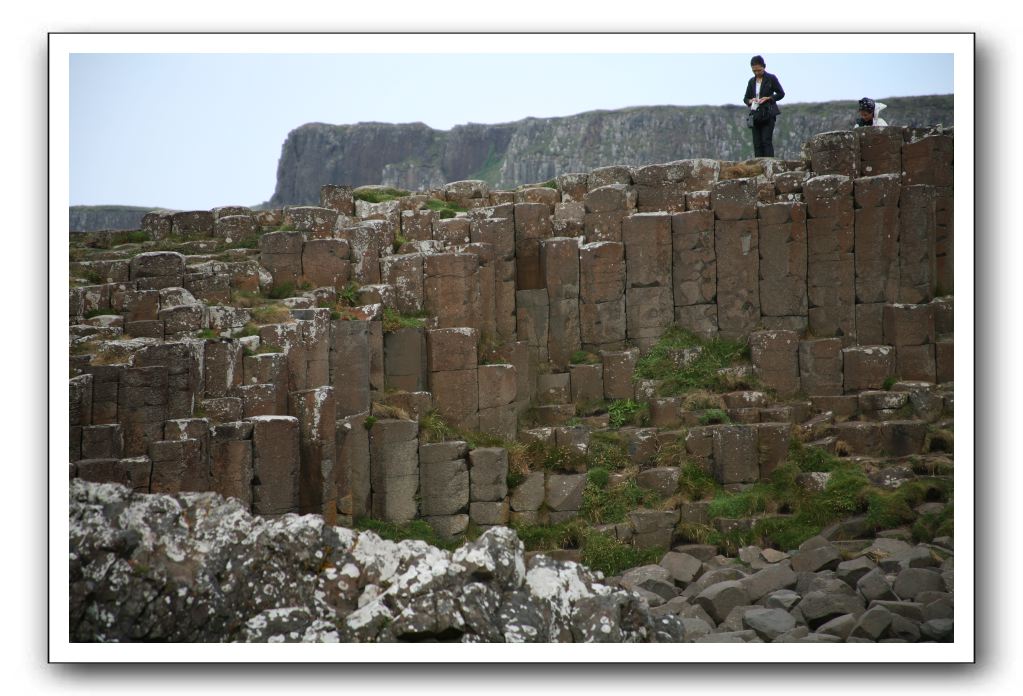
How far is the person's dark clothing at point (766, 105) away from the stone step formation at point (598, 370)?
19.1 inches

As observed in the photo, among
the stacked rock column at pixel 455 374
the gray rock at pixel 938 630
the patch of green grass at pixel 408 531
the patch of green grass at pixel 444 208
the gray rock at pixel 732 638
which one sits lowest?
the gray rock at pixel 732 638

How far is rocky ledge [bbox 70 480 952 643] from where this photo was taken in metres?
15.2

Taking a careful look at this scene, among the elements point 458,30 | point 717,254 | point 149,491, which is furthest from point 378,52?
point 717,254

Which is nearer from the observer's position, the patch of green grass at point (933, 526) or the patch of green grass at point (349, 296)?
the patch of green grass at point (933, 526)

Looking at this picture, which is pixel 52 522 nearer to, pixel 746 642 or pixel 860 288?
pixel 746 642

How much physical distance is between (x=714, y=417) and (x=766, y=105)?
545 cm

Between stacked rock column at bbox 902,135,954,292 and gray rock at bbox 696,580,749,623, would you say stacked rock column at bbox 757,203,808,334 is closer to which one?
stacked rock column at bbox 902,135,954,292

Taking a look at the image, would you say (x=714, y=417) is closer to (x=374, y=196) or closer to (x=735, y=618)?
(x=735, y=618)

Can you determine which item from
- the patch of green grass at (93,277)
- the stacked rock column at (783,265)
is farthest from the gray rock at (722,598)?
the patch of green grass at (93,277)

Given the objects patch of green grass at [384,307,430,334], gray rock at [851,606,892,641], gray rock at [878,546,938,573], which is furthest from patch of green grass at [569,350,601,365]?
gray rock at [851,606,892,641]

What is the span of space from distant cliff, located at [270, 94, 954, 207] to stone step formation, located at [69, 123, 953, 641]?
17.0ft

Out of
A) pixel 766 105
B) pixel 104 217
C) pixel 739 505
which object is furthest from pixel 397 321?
pixel 766 105

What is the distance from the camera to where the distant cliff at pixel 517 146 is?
116 feet

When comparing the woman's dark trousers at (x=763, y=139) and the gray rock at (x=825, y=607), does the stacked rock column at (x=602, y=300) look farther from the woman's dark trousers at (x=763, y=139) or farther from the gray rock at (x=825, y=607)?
the gray rock at (x=825, y=607)
